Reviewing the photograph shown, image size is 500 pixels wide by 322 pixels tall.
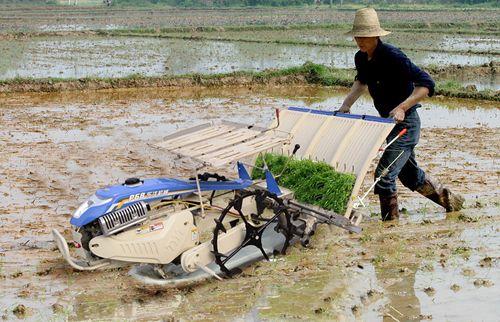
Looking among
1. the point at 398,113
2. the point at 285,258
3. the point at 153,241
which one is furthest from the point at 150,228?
the point at 398,113

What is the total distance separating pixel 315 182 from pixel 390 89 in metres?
1.07

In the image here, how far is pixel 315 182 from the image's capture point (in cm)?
561

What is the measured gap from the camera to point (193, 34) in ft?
92.4

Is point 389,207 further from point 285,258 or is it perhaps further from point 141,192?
point 141,192

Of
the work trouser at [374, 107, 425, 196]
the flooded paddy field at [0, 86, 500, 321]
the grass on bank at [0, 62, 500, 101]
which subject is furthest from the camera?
the grass on bank at [0, 62, 500, 101]

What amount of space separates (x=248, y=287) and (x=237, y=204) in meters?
0.62

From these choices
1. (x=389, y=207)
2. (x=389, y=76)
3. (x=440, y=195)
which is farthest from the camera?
(x=440, y=195)

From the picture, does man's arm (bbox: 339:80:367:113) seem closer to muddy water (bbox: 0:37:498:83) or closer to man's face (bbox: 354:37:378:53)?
man's face (bbox: 354:37:378:53)

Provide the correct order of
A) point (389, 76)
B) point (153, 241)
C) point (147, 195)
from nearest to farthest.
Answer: point (153, 241)
point (147, 195)
point (389, 76)

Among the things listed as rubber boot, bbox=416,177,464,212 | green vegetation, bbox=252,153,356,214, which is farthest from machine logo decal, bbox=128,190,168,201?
rubber boot, bbox=416,177,464,212

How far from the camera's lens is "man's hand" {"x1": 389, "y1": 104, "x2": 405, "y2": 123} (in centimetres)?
547

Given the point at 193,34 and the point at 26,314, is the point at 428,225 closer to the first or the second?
the point at 26,314

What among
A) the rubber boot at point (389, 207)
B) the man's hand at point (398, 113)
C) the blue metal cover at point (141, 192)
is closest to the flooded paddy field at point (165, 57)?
the rubber boot at point (389, 207)

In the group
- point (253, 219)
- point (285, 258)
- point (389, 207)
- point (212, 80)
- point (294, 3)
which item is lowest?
point (294, 3)
